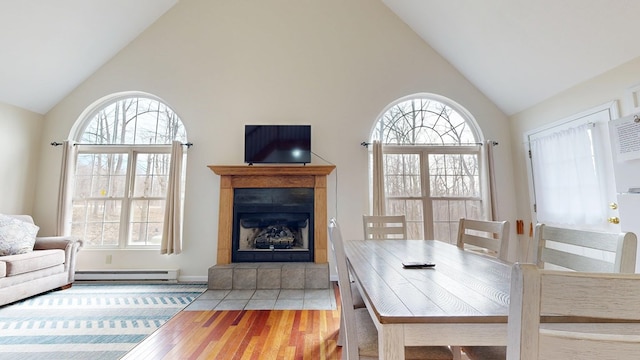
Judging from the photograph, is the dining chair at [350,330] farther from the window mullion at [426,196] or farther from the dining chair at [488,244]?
the window mullion at [426,196]

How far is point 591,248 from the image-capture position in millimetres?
Result: 1213

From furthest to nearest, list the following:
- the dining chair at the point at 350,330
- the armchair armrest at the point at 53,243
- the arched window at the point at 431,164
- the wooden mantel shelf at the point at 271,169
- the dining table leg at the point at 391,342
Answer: the arched window at the point at 431,164, the wooden mantel shelf at the point at 271,169, the armchair armrest at the point at 53,243, the dining chair at the point at 350,330, the dining table leg at the point at 391,342

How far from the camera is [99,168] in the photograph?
4.00m

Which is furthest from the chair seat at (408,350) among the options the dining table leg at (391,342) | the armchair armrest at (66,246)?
the armchair armrest at (66,246)

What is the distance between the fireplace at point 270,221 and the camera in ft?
12.1

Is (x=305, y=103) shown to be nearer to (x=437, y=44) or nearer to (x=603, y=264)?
(x=437, y=44)

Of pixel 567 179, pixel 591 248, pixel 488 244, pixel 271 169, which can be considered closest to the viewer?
pixel 591 248

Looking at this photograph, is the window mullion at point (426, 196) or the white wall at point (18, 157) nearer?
the white wall at point (18, 157)

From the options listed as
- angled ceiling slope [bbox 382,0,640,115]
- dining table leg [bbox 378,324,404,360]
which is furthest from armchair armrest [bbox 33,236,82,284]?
angled ceiling slope [bbox 382,0,640,115]

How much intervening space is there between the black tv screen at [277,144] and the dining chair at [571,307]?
3412mm

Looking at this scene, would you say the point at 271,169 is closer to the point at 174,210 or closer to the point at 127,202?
the point at 174,210

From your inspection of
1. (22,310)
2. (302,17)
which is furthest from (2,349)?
(302,17)

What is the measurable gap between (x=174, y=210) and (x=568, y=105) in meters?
5.16

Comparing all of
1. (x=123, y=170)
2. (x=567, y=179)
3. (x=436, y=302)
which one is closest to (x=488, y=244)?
(x=436, y=302)
